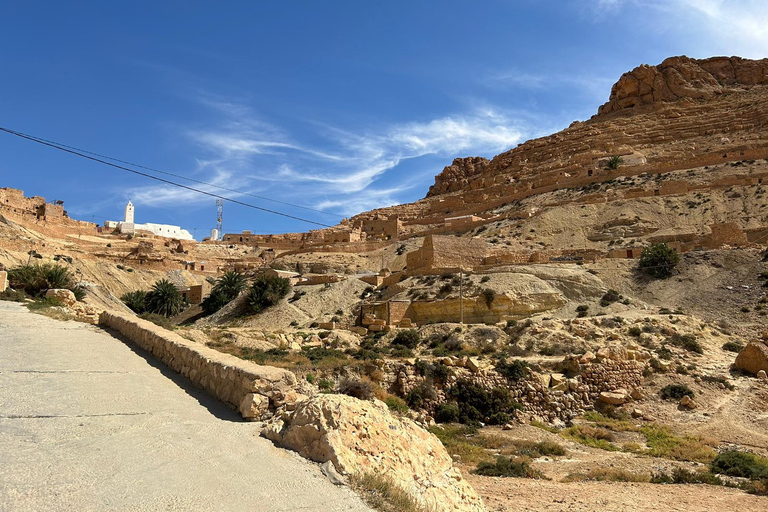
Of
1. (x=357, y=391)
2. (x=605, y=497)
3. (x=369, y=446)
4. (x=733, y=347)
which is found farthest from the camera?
(x=733, y=347)

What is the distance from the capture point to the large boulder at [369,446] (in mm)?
4898

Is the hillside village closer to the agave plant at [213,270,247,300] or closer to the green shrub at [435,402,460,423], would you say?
the green shrub at [435,402,460,423]

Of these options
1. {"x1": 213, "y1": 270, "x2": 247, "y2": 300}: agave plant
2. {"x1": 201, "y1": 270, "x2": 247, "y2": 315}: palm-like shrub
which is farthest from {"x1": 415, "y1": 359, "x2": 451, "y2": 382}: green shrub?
{"x1": 213, "y1": 270, "x2": 247, "y2": 300}: agave plant

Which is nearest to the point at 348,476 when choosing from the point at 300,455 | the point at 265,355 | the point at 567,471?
the point at 300,455

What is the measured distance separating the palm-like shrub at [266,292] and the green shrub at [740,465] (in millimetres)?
25448

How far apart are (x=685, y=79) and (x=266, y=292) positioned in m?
80.3

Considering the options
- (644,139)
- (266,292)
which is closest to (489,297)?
(266,292)

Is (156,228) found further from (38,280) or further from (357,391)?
(357,391)

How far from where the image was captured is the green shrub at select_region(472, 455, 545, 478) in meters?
9.90

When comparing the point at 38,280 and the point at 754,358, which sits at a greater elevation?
the point at 38,280

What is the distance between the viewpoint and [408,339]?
74.2ft

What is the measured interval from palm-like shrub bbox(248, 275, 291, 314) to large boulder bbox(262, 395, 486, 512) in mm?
27437

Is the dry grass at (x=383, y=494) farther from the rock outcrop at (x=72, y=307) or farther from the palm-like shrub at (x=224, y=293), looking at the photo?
the palm-like shrub at (x=224, y=293)

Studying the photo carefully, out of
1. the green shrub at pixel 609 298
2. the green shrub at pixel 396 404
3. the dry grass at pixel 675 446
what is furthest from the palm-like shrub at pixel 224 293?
the dry grass at pixel 675 446
